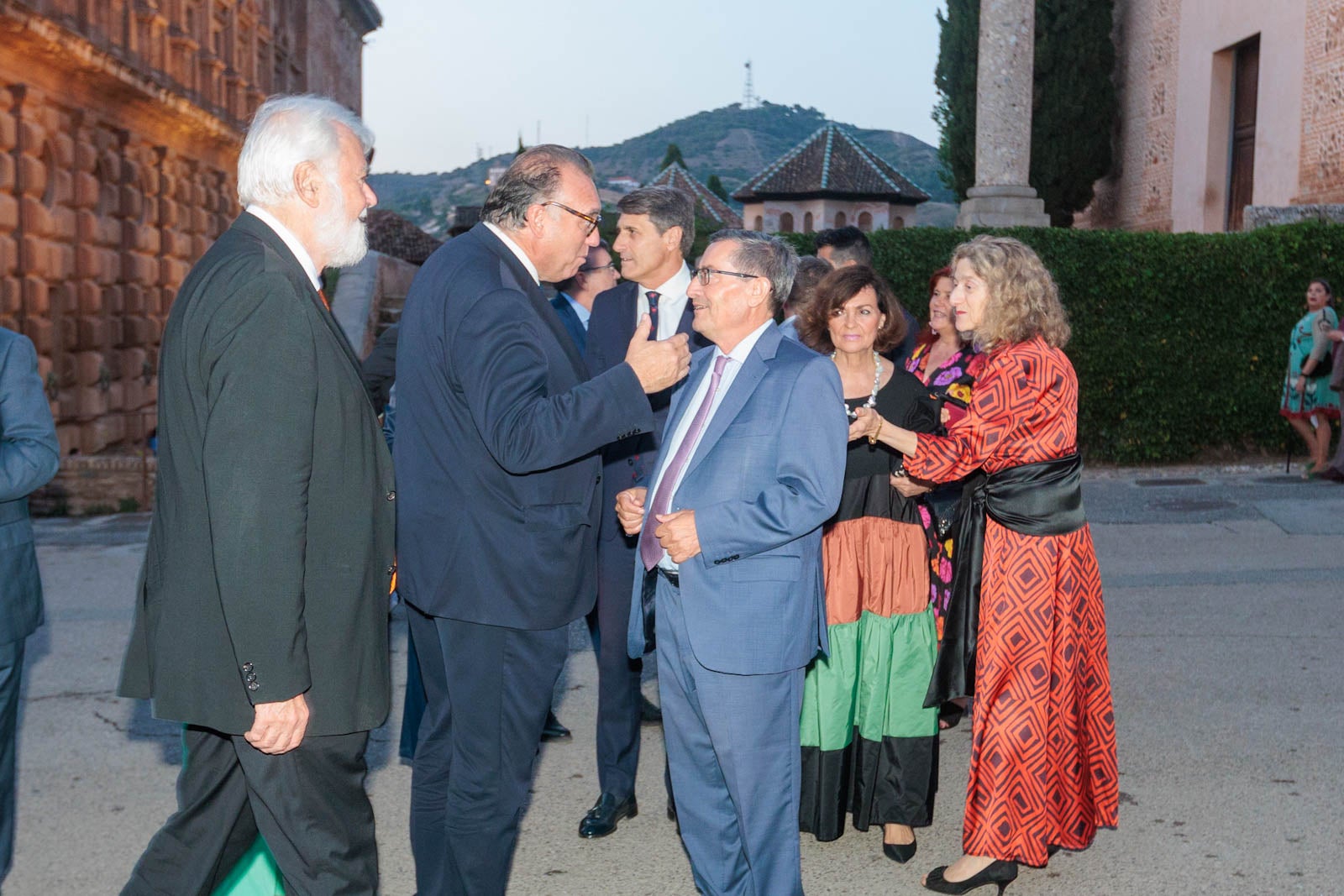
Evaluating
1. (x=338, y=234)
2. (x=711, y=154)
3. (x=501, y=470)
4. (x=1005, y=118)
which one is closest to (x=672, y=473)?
(x=501, y=470)

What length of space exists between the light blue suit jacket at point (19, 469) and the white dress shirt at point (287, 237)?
1.19 metres

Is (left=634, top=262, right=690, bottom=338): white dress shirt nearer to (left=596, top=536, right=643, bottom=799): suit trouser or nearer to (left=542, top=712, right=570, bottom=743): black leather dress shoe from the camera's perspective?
(left=596, top=536, right=643, bottom=799): suit trouser

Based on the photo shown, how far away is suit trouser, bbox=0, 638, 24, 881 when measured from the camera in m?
3.56

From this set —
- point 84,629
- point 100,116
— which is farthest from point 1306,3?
point 84,629

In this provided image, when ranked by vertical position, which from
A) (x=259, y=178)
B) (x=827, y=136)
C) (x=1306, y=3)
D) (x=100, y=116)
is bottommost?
(x=259, y=178)

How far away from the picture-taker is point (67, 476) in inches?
474

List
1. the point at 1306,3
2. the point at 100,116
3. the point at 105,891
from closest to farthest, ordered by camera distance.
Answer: the point at 105,891, the point at 100,116, the point at 1306,3

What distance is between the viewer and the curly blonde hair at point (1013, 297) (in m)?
4.05

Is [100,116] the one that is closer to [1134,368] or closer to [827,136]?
[1134,368]

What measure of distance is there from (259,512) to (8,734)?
1.71 meters

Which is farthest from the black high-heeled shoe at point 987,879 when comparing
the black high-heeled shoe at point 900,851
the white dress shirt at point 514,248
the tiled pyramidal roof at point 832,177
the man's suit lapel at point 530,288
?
the tiled pyramidal roof at point 832,177

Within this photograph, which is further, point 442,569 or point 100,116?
point 100,116

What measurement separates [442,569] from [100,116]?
16611mm

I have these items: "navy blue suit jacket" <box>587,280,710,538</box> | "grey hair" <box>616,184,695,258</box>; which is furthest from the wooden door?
"navy blue suit jacket" <box>587,280,710,538</box>
